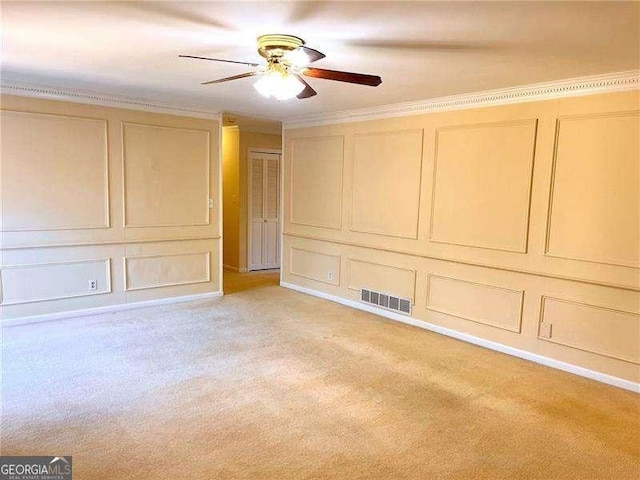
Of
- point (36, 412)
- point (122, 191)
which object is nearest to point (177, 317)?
point (122, 191)

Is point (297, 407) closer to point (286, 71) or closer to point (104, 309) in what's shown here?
point (286, 71)

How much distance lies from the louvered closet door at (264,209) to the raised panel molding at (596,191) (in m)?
Answer: 4.78

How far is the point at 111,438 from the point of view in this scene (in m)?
2.54

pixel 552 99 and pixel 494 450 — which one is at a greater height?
pixel 552 99

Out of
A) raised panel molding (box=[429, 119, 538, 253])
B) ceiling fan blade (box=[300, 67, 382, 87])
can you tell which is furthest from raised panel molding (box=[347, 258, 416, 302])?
ceiling fan blade (box=[300, 67, 382, 87])

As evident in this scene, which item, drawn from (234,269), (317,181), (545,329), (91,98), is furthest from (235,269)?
(545,329)

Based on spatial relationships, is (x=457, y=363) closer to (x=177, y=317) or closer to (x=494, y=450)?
(x=494, y=450)

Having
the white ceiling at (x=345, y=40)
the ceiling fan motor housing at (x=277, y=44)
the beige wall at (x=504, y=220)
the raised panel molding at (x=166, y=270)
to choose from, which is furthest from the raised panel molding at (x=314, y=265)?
the ceiling fan motor housing at (x=277, y=44)

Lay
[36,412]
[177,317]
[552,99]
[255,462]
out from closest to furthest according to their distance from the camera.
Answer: [255,462]
[36,412]
[552,99]
[177,317]

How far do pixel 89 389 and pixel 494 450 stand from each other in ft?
8.76

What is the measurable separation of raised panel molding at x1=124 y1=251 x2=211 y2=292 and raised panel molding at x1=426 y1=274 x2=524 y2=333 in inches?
111

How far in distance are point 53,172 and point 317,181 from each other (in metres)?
2.95

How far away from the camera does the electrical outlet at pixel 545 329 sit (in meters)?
3.77

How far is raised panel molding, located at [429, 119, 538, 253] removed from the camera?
3.86m
